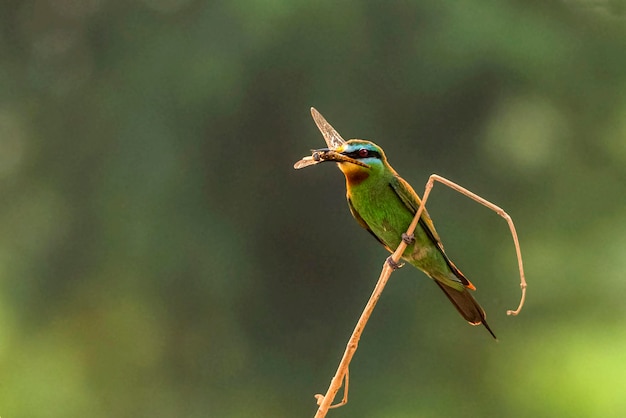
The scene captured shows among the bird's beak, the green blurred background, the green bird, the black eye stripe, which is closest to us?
the bird's beak

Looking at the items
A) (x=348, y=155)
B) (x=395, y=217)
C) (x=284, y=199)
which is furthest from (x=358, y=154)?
(x=284, y=199)

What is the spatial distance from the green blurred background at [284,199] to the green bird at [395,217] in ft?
13.9

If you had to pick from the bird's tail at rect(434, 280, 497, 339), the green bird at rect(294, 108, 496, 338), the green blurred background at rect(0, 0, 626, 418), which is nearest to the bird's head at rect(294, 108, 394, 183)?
the green bird at rect(294, 108, 496, 338)

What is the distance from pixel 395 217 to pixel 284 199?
4.47 meters

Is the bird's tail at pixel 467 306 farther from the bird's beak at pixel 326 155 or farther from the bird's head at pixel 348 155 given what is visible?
the bird's beak at pixel 326 155

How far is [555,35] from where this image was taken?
6340 mm

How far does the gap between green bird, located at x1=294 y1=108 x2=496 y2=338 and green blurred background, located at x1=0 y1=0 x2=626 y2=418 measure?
4240 mm

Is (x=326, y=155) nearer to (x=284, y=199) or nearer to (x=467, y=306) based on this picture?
(x=467, y=306)

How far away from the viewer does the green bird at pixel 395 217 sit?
1.59 metres

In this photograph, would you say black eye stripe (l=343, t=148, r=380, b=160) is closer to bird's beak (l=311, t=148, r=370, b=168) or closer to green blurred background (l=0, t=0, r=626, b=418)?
bird's beak (l=311, t=148, r=370, b=168)

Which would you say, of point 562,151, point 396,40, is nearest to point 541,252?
point 562,151

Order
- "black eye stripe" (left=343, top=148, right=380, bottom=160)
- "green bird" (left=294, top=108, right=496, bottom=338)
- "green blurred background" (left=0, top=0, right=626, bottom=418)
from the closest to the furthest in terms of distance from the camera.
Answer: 1. "black eye stripe" (left=343, top=148, right=380, bottom=160)
2. "green bird" (left=294, top=108, right=496, bottom=338)
3. "green blurred background" (left=0, top=0, right=626, bottom=418)

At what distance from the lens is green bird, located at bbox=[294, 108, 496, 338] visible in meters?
1.59

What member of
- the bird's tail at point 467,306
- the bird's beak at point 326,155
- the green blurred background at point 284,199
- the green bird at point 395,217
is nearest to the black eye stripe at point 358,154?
the green bird at point 395,217
